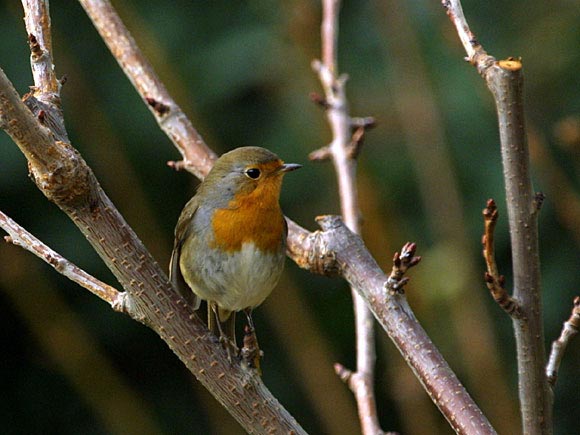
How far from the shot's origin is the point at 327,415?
389 centimetres

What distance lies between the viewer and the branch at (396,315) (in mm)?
1673

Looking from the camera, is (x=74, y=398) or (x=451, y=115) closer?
(x=451, y=115)

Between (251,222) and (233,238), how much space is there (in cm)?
7

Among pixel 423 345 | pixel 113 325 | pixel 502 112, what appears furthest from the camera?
pixel 113 325

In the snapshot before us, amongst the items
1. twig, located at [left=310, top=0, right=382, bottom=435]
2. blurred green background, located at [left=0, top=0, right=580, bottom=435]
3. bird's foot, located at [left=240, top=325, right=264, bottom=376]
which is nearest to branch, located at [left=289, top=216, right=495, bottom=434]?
twig, located at [left=310, top=0, right=382, bottom=435]

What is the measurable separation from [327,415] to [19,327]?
146cm

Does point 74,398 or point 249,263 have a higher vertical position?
point 74,398

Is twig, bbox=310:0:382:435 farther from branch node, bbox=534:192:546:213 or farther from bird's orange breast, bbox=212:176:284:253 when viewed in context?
branch node, bbox=534:192:546:213

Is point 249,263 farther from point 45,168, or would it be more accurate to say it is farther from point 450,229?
point 450,229

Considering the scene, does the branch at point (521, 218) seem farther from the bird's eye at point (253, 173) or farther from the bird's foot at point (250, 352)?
the bird's eye at point (253, 173)

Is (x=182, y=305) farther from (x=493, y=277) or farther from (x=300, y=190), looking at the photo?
(x=300, y=190)

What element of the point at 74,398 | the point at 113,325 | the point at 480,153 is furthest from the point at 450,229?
the point at 74,398

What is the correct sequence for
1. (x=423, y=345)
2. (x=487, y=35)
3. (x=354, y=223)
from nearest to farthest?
(x=423, y=345)
(x=354, y=223)
(x=487, y=35)

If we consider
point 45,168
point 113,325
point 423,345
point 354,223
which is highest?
point 113,325
